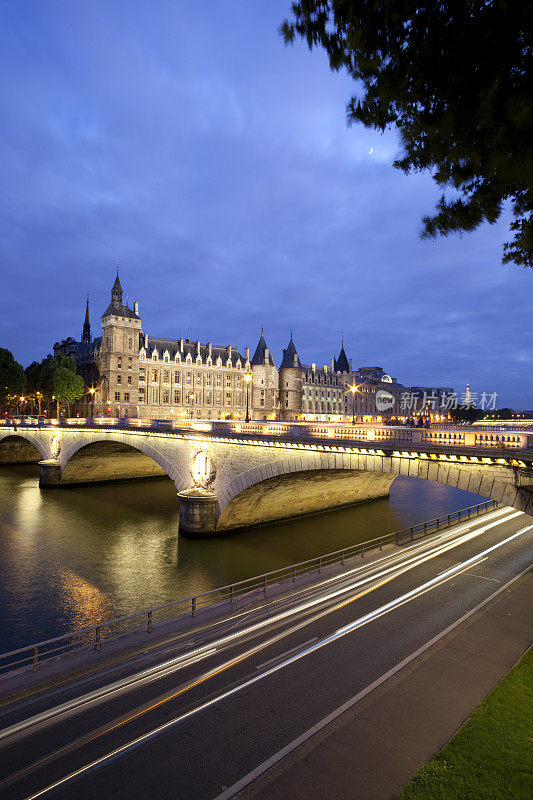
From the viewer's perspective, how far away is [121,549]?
27953 millimetres

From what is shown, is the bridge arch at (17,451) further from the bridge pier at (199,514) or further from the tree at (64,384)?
the bridge pier at (199,514)

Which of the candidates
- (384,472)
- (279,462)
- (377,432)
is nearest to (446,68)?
(377,432)

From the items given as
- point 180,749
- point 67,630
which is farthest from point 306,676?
point 67,630

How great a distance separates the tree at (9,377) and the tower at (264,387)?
166 feet

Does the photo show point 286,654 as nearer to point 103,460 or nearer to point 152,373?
point 103,460

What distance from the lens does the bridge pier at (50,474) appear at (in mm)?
48312

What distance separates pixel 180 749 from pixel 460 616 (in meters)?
10.0

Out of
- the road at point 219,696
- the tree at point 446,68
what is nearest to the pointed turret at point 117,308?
the road at point 219,696

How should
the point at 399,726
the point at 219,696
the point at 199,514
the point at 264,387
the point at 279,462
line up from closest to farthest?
the point at 399,726 < the point at 219,696 < the point at 279,462 < the point at 199,514 < the point at 264,387

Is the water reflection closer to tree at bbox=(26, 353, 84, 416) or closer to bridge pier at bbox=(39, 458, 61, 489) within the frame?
bridge pier at bbox=(39, 458, 61, 489)

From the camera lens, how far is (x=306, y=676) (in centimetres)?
1076

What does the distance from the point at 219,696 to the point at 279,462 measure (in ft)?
50.7

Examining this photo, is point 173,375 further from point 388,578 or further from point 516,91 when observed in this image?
point 516,91

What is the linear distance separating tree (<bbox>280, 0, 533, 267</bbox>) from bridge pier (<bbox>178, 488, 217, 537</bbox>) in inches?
971
